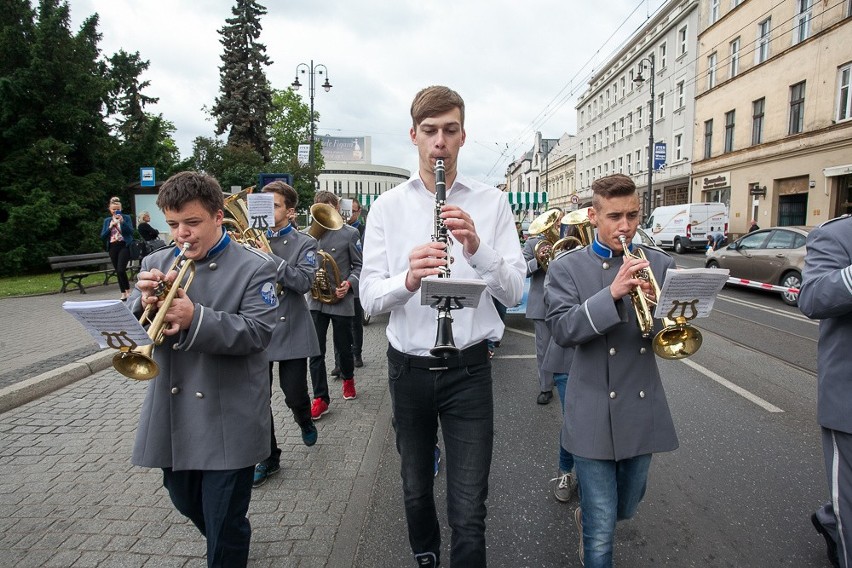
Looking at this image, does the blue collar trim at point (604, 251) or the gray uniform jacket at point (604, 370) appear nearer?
the gray uniform jacket at point (604, 370)

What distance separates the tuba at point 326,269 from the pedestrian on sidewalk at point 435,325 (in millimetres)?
2789

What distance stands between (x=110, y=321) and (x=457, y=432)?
4.54 ft

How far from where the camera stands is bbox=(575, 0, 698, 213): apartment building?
116 ft

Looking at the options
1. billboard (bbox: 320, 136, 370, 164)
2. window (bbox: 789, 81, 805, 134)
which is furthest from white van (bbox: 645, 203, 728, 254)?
billboard (bbox: 320, 136, 370, 164)

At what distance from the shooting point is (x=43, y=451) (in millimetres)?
4156

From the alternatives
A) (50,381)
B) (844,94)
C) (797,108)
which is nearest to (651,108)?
(797,108)

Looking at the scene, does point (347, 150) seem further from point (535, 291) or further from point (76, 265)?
point (535, 291)

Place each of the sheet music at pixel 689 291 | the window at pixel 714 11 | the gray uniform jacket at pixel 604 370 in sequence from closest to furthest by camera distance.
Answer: the sheet music at pixel 689 291
the gray uniform jacket at pixel 604 370
the window at pixel 714 11

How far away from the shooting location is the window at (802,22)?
23.5 m

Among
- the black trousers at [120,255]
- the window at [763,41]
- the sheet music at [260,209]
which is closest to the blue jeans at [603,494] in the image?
the sheet music at [260,209]

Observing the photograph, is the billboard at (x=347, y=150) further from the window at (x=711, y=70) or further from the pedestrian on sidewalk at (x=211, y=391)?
the pedestrian on sidewalk at (x=211, y=391)

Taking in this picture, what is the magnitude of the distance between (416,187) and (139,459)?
1.65 metres

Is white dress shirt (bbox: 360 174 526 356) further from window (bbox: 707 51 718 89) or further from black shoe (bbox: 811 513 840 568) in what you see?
window (bbox: 707 51 718 89)

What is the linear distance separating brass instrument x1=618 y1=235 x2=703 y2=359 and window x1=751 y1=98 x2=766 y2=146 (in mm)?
31055
